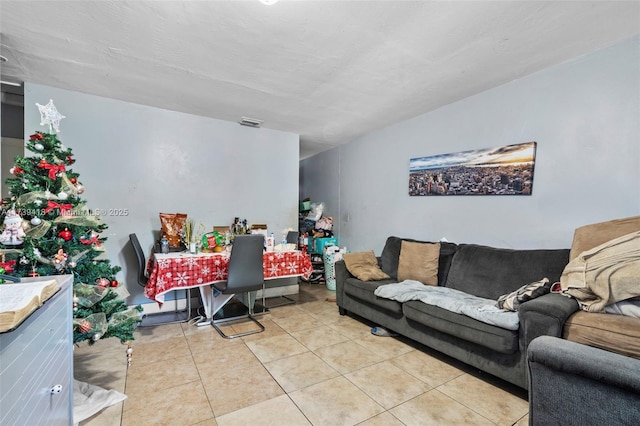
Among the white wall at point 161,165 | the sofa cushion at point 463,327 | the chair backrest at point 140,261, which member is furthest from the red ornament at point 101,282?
the sofa cushion at point 463,327

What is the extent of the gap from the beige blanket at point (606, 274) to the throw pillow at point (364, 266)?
64.1 inches

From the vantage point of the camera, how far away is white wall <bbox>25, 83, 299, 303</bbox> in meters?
3.09

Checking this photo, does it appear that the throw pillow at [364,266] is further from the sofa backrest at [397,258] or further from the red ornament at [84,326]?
the red ornament at [84,326]

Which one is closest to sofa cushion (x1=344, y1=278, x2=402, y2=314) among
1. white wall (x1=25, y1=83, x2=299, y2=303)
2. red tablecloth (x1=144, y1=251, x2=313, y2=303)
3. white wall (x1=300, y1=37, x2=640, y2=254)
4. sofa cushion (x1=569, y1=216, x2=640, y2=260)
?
red tablecloth (x1=144, y1=251, x2=313, y2=303)

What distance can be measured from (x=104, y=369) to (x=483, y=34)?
371cm

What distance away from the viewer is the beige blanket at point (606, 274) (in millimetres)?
1537

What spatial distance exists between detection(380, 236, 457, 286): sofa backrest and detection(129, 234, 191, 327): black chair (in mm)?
2347

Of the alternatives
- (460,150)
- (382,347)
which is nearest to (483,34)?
(460,150)

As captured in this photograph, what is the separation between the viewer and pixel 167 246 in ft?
10.3

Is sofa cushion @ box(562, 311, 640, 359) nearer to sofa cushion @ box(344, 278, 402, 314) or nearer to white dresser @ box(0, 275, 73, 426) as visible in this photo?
sofa cushion @ box(344, 278, 402, 314)

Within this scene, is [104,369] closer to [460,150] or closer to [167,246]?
[167,246]

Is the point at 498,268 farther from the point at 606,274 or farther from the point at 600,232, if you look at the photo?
the point at 606,274

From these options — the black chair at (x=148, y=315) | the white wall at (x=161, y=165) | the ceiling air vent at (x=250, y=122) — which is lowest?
the black chair at (x=148, y=315)

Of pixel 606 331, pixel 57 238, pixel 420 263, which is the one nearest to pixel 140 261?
pixel 57 238
